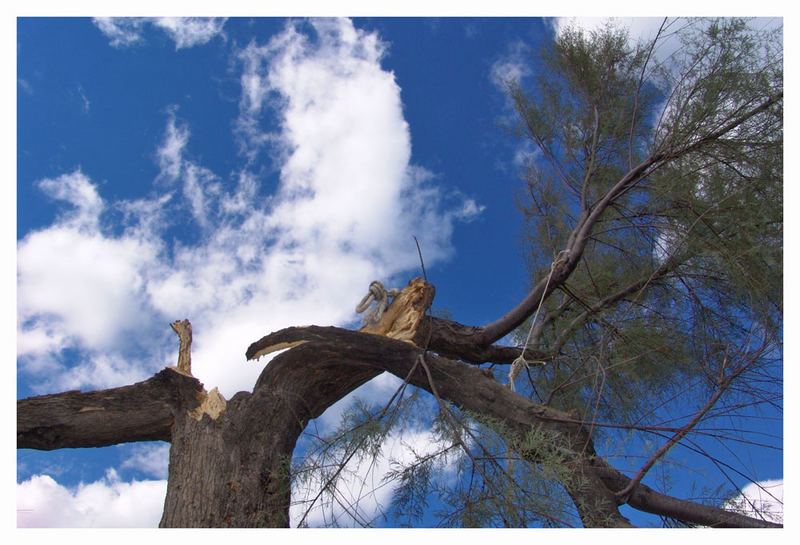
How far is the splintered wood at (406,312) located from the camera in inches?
89.7

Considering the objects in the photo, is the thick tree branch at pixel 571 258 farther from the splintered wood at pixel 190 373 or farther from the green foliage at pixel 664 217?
the splintered wood at pixel 190 373

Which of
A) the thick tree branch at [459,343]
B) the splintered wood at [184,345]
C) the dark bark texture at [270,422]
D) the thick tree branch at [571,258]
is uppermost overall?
the thick tree branch at [571,258]

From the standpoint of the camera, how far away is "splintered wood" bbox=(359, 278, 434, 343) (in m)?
2.28

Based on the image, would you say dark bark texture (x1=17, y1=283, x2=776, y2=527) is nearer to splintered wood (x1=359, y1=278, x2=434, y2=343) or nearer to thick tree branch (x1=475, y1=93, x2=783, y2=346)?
splintered wood (x1=359, y1=278, x2=434, y2=343)

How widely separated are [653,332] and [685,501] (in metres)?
0.95

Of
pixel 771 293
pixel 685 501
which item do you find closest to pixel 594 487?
pixel 685 501

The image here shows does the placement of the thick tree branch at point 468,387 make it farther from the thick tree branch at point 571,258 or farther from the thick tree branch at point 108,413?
the thick tree branch at point 571,258

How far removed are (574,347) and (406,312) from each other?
1.53 metres

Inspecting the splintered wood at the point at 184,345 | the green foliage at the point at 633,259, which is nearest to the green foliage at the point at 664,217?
the green foliage at the point at 633,259

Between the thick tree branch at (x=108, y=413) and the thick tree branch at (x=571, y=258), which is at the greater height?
the thick tree branch at (x=571, y=258)

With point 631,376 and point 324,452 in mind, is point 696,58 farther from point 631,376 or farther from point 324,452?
point 324,452

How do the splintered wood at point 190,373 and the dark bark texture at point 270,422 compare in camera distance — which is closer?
the dark bark texture at point 270,422

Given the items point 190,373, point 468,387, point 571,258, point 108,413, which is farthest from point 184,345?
point 571,258

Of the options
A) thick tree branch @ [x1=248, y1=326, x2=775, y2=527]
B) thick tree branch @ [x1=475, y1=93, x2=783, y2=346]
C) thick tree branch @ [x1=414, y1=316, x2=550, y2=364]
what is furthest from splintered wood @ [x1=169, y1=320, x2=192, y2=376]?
thick tree branch @ [x1=475, y1=93, x2=783, y2=346]
